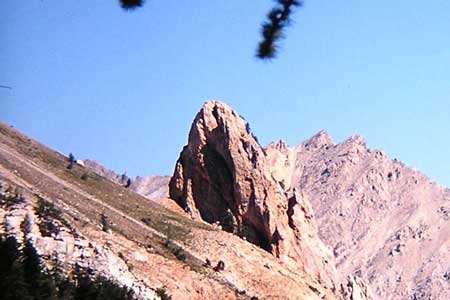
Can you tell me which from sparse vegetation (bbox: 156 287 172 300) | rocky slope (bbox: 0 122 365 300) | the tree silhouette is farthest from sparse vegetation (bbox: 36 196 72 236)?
the tree silhouette

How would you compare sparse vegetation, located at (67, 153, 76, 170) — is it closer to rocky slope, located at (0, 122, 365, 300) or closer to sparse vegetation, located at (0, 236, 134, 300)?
rocky slope, located at (0, 122, 365, 300)

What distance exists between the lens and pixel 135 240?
62.6 m

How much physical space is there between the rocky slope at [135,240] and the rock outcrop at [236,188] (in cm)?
64

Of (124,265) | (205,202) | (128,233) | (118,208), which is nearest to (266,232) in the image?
(205,202)

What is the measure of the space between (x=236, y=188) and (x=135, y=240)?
1959 centimetres

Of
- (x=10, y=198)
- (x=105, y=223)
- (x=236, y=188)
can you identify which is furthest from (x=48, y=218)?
(x=236, y=188)

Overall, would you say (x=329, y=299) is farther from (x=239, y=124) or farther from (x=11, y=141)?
(x=11, y=141)

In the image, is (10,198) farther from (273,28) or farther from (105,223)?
(273,28)

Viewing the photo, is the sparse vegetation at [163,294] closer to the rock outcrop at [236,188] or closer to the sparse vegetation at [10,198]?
the sparse vegetation at [10,198]

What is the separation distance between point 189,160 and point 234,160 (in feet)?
14.4

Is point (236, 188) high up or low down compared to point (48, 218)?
up

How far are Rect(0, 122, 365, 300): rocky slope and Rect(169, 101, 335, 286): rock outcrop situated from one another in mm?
636

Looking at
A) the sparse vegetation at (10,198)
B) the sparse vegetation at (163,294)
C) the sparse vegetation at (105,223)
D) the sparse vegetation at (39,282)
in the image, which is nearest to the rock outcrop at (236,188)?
the sparse vegetation at (105,223)

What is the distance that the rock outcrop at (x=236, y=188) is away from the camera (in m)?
80.1
